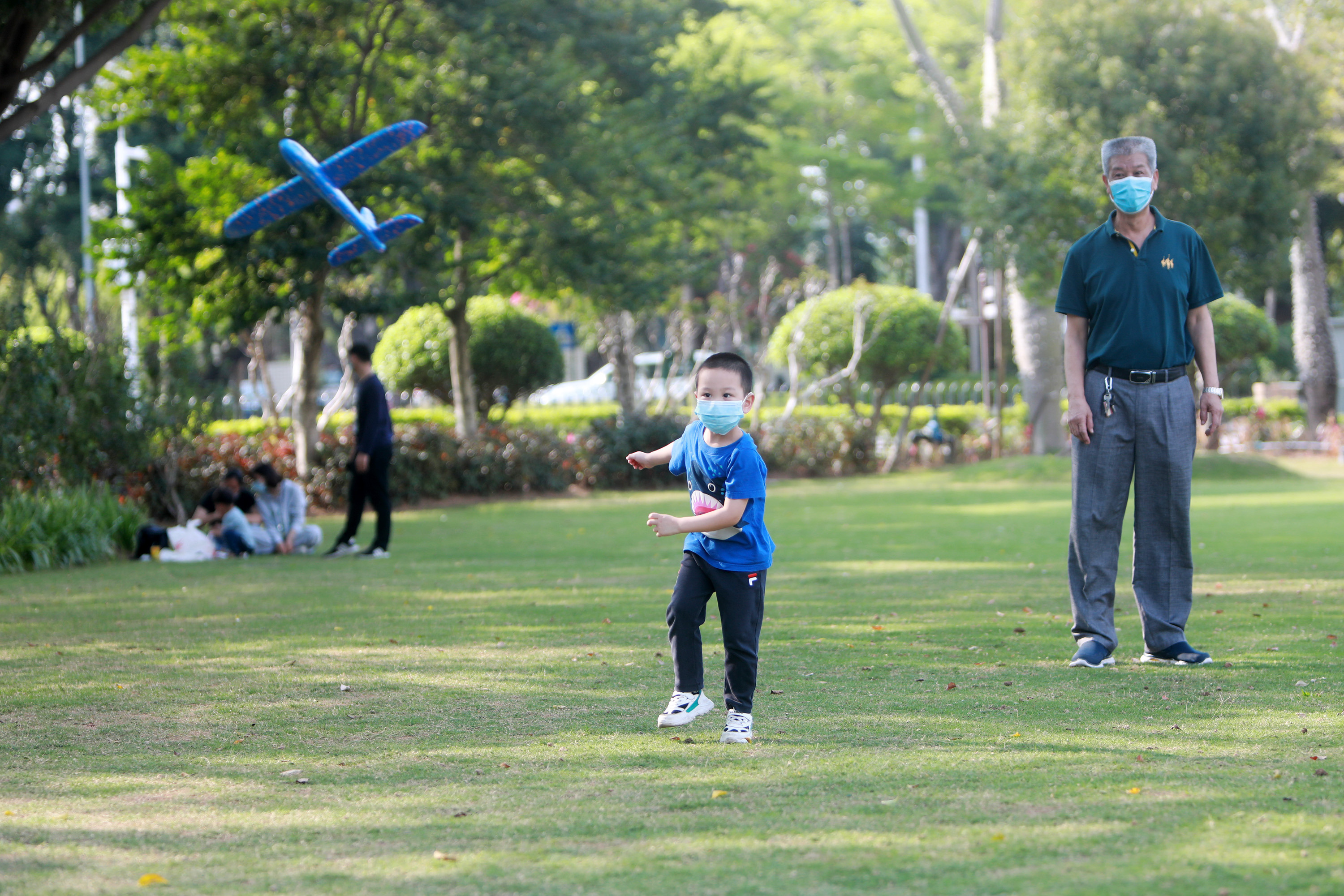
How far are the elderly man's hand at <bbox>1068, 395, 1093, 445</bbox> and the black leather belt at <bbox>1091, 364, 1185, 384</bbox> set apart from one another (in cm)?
16

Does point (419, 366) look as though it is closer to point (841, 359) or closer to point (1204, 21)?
point (841, 359)

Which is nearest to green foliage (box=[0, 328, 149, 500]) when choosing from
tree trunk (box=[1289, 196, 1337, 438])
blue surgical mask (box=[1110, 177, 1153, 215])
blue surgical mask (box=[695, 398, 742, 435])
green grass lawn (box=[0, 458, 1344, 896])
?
green grass lawn (box=[0, 458, 1344, 896])

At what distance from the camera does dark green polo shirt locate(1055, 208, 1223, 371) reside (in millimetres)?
6223

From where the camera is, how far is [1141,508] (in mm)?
6328

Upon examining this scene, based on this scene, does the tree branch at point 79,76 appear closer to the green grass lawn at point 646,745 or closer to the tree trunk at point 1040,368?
the green grass lawn at point 646,745

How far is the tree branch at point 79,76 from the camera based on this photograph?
11070 mm

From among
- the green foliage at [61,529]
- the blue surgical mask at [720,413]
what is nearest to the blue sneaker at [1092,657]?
the blue surgical mask at [720,413]

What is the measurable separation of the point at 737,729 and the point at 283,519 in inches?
348

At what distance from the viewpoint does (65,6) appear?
11547 mm

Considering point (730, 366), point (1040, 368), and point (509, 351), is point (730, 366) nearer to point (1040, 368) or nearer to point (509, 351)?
point (509, 351)

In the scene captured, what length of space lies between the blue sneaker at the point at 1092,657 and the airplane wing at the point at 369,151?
603 cm

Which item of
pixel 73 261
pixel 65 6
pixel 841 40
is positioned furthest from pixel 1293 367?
pixel 65 6

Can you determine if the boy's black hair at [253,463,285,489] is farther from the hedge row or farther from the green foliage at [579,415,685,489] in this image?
the green foliage at [579,415,685,489]

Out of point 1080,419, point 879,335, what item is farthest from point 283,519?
point 879,335
